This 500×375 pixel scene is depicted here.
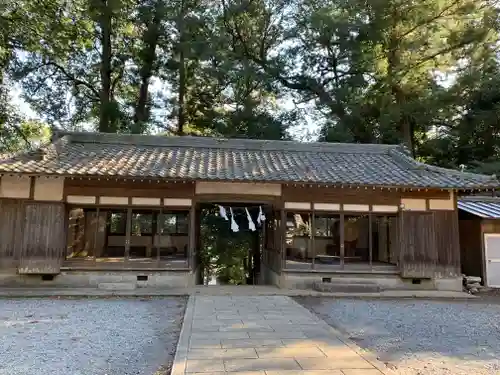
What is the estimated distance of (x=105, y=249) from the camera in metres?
11.3

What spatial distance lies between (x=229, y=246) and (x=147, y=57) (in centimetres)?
1085

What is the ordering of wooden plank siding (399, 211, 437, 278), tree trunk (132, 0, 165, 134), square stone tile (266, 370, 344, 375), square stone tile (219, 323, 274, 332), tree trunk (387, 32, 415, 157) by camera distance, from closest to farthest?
1. square stone tile (266, 370, 344, 375)
2. square stone tile (219, 323, 274, 332)
3. wooden plank siding (399, 211, 437, 278)
4. tree trunk (387, 32, 415, 157)
5. tree trunk (132, 0, 165, 134)

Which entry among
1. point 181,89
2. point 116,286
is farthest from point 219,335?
point 181,89

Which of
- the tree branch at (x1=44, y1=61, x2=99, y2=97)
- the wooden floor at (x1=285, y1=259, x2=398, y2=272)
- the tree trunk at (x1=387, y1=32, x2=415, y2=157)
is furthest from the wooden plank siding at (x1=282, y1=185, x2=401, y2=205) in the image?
the tree branch at (x1=44, y1=61, x2=99, y2=97)

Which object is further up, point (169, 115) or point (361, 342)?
point (169, 115)

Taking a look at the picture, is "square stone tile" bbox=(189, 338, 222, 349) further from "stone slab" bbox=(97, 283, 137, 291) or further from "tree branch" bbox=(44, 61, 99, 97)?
"tree branch" bbox=(44, 61, 99, 97)

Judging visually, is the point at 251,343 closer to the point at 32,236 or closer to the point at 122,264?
the point at 122,264

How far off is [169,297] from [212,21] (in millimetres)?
15302

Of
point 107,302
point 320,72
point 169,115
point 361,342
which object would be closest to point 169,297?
point 107,302

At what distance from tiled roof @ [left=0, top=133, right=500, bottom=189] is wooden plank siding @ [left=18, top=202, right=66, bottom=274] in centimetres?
116

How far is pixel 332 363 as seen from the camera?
4.19 meters

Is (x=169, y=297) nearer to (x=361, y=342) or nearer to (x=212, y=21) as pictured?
(x=361, y=342)

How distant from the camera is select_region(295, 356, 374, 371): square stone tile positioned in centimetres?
Answer: 406

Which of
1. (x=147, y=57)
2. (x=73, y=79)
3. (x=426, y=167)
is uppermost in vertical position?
(x=147, y=57)
